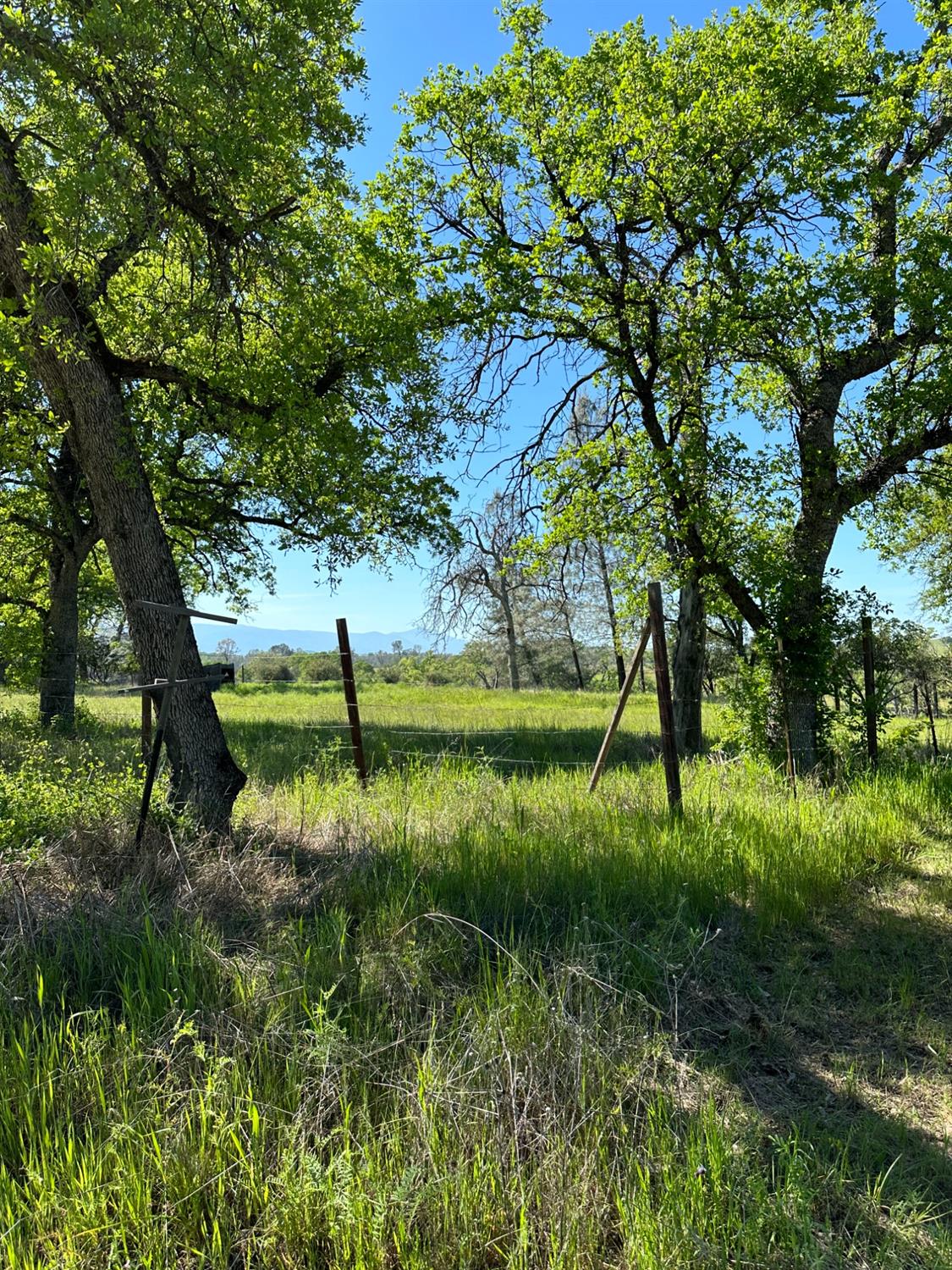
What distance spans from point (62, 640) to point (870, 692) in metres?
14.8

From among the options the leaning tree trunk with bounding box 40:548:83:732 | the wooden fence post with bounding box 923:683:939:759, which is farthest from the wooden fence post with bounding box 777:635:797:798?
the leaning tree trunk with bounding box 40:548:83:732

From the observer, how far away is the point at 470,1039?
3363mm

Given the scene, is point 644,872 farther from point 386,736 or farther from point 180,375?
point 386,736

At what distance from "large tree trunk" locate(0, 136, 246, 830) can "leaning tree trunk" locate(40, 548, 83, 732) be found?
28.3 feet

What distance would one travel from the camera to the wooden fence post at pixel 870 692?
10.2m

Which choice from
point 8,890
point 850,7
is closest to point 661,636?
point 8,890

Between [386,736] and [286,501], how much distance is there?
4913 mm

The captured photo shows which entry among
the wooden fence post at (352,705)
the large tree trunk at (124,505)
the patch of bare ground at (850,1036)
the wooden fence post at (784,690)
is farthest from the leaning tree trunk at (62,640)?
the patch of bare ground at (850,1036)

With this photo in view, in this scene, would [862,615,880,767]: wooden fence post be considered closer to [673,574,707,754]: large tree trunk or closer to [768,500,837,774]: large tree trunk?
[768,500,837,774]: large tree trunk

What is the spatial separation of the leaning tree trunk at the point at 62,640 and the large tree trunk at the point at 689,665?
11.8 m

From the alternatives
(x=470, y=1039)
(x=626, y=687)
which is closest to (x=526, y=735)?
(x=626, y=687)

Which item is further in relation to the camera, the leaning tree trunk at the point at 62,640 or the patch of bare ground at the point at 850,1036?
the leaning tree trunk at the point at 62,640

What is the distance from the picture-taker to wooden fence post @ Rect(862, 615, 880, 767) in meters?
10.2

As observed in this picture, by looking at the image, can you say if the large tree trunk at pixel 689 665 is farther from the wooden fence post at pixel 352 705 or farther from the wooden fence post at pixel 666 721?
the wooden fence post at pixel 352 705
